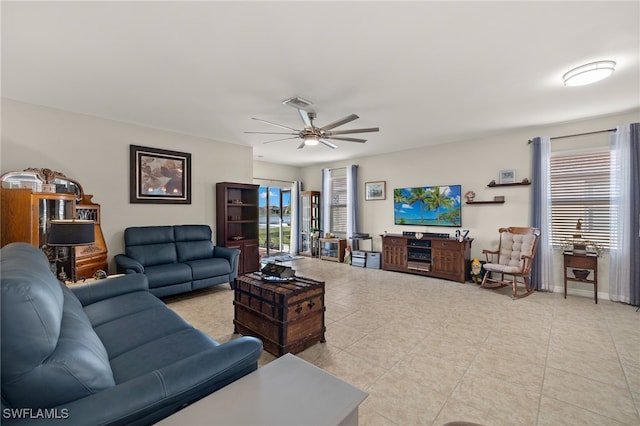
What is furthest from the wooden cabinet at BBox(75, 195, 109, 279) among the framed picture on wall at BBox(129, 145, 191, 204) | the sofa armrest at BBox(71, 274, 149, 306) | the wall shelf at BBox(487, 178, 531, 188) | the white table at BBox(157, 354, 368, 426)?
the wall shelf at BBox(487, 178, 531, 188)

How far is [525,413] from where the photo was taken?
5.86 feet

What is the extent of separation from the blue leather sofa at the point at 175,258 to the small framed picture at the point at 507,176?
4788 millimetres

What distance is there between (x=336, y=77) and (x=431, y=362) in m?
2.79

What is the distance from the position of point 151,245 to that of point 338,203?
4615mm

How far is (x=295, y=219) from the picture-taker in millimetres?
8125

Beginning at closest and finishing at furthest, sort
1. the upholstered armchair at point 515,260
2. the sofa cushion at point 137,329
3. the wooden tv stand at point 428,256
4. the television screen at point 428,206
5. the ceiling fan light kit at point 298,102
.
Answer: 1. the sofa cushion at point 137,329
2. the ceiling fan light kit at point 298,102
3. the upholstered armchair at point 515,260
4. the wooden tv stand at point 428,256
5. the television screen at point 428,206

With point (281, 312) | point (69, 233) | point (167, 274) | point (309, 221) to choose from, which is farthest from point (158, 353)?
point (309, 221)

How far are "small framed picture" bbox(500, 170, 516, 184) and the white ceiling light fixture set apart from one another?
2.19m

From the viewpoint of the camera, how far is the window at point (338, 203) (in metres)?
7.45

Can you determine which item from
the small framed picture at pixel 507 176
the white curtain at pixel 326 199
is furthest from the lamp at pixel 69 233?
the small framed picture at pixel 507 176

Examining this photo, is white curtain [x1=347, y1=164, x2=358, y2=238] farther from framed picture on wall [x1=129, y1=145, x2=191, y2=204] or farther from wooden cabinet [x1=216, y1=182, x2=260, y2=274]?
framed picture on wall [x1=129, y1=145, x2=191, y2=204]

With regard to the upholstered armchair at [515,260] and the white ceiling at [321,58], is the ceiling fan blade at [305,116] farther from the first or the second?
the upholstered armchair at [515,260]

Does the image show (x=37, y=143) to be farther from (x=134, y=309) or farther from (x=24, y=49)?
(x=134, y=309)

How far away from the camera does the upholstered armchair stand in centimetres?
413
